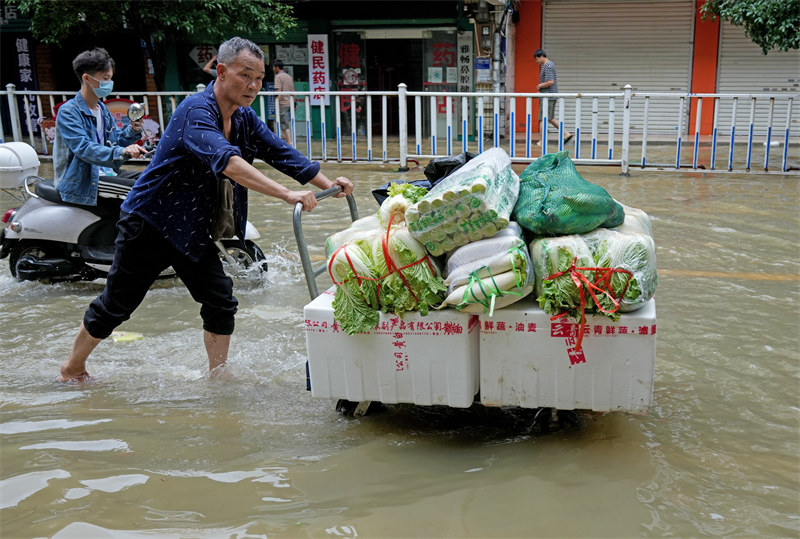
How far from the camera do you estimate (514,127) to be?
10062 millimetres

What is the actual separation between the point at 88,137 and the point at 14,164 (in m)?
1.26

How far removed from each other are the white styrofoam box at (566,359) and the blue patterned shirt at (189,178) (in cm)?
135

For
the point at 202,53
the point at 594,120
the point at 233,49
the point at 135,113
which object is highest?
the point at 202,53

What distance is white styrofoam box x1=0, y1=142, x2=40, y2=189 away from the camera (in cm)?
572

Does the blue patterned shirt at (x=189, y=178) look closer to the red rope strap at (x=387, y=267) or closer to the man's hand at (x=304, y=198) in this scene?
the man's hand at (x=304, y=198)

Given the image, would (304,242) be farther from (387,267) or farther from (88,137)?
(88,137)

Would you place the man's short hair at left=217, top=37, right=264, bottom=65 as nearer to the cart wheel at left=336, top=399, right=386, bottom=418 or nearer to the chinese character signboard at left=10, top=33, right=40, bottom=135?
the cart wheel at left=336, top=399, right=386, bottom=418

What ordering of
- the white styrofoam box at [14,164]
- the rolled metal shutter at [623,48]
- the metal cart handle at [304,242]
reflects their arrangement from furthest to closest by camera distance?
the rolled metal shutter at [623,48]
the white styrofoam box at [14,164]
the metal cart handle at [304,242]

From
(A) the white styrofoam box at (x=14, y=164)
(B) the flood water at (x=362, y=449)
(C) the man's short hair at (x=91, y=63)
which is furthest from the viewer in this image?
(A) the white styrofoam box at (x=14, y=164)

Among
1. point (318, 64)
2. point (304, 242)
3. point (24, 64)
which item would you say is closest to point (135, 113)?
point (304, 242)

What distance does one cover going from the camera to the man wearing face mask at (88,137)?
476 cm

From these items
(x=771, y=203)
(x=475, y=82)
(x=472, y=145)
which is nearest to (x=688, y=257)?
(x=771, y=203)

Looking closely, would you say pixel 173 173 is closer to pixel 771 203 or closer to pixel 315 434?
pixel 315 434

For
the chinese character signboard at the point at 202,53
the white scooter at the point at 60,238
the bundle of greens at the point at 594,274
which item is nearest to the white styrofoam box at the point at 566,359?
the bundle of greens at the point at 594,274
